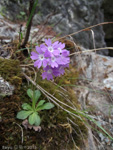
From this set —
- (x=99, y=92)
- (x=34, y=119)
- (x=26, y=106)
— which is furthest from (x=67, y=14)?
(x=34, y=119)

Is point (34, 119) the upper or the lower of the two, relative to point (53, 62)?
lower

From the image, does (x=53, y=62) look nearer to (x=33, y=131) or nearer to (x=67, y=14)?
(x=33, y=131)

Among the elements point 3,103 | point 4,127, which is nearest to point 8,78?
point 3,103

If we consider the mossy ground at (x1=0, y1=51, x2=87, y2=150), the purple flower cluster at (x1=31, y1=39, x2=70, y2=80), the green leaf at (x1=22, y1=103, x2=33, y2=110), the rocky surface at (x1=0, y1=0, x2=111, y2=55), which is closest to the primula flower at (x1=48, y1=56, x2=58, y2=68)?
the purple flower cluster at (x1=31, y1=39, x2=70, y2=80)

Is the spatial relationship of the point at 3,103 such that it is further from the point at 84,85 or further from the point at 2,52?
the point at 84,85

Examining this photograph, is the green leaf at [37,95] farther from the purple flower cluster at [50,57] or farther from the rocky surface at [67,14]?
the rocky surface at [67,14]

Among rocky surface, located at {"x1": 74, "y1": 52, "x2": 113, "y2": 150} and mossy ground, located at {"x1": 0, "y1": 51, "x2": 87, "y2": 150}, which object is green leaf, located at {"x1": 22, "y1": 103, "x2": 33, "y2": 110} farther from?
rocky surface, located at {"x1": 74, "y1": 52, "x2": 113, "y2": 150}

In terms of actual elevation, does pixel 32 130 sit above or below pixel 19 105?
below

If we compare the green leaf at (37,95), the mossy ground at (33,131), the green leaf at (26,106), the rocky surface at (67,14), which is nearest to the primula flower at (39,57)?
the mossy ground at (33,131)

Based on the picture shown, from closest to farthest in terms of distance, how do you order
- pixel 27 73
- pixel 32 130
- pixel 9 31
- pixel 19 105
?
1. pixel 32 130
2. pixel 19 105
3. pixel 27 73
4. pixel 9 31
